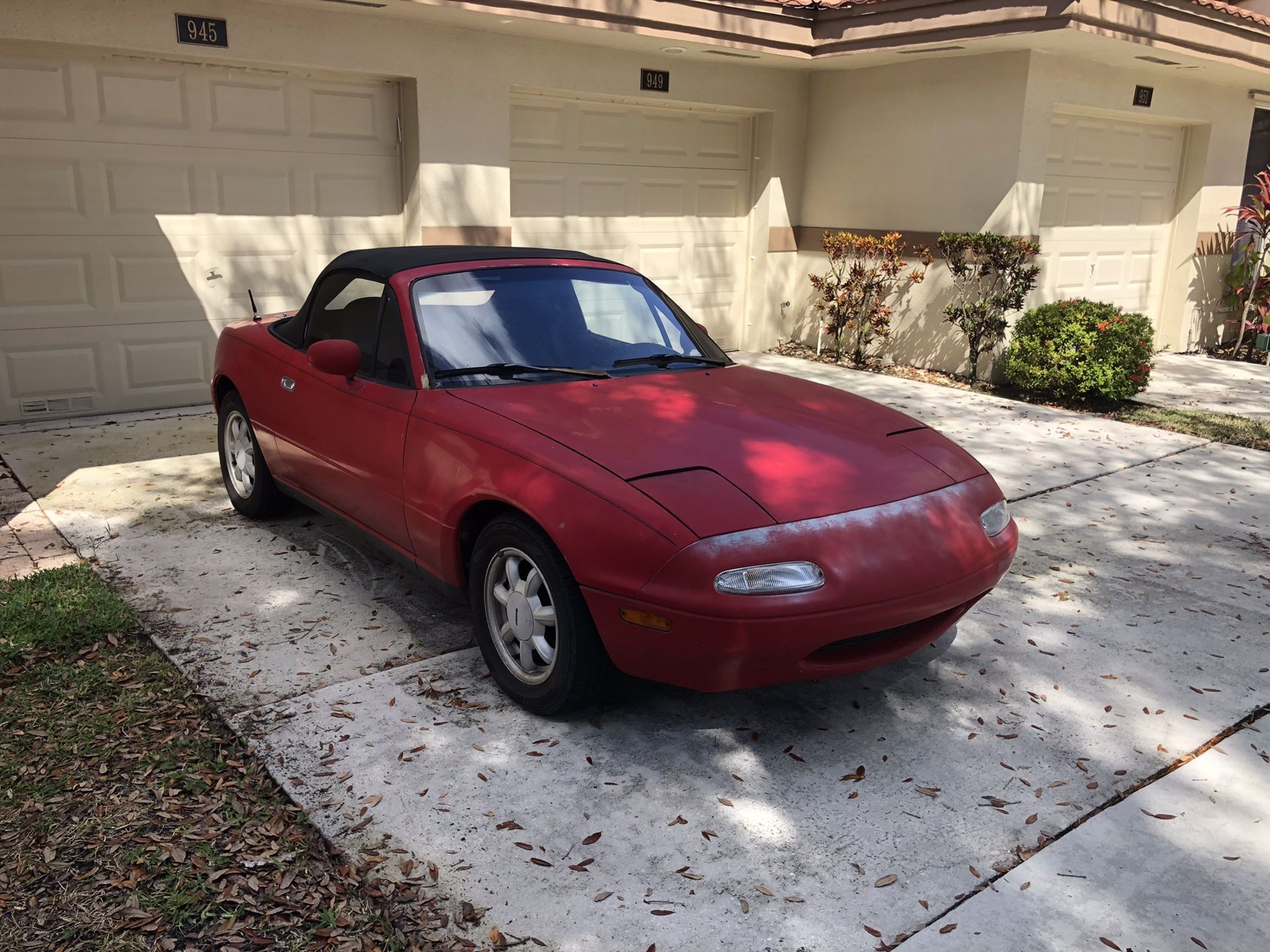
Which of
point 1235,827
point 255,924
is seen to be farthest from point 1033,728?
point 255,924

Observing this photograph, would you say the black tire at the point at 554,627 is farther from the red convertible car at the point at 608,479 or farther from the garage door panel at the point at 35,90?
the garage door panel at the point at 35,90

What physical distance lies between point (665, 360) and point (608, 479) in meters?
1.40

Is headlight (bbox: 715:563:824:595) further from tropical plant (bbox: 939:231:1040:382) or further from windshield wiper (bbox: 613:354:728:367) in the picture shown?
tropical plant (bbox: 939:231:1040:382)

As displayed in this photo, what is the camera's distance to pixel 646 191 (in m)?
11.2

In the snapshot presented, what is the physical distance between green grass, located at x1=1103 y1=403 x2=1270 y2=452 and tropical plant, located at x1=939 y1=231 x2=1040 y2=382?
147cm

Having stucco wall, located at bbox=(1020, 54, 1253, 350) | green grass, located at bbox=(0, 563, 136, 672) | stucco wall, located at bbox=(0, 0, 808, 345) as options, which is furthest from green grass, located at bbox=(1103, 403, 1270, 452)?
green grass, located at bbox=(0, 563, 136, 672)

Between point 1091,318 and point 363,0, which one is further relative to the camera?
point 1091,318

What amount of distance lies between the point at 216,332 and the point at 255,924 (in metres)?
7.07

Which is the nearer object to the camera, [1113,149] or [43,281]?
[43,281]

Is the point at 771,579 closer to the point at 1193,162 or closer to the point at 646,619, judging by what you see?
the point at 646,619

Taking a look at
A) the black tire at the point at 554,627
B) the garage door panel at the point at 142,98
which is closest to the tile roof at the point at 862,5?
the garage door panel at the point at 142,98

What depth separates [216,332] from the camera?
8.88 meters

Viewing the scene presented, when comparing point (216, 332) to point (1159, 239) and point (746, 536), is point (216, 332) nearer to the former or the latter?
point (746, 536)

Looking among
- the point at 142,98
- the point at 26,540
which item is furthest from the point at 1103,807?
the point at 142,98
